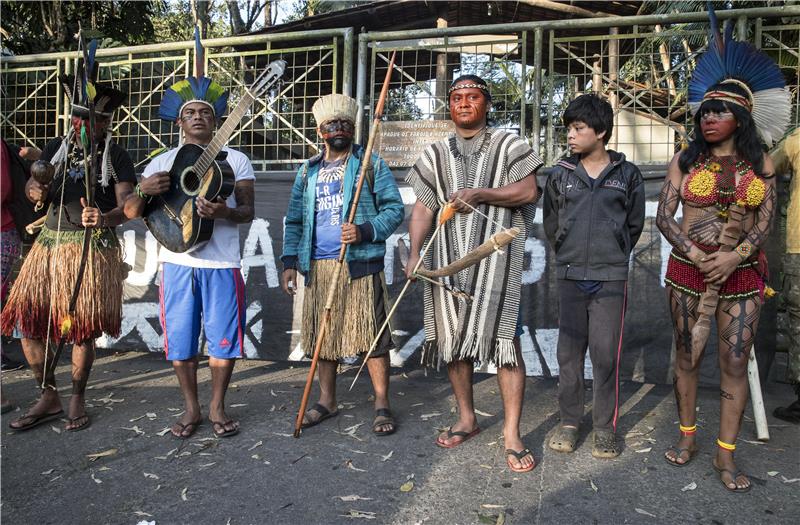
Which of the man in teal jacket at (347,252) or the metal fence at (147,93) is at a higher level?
the metal fence at (147,93)

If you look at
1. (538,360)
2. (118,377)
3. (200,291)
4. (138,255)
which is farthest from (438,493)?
(138,255)

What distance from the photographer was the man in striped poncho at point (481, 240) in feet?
10.5

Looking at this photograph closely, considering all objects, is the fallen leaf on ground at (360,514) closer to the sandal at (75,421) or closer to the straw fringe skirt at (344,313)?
the straw fringe skirt at (344,313)

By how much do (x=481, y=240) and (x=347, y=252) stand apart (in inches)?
36.3

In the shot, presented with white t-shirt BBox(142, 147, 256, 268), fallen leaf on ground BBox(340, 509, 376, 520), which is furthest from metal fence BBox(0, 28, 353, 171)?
fallen leaf on ground BBox(340, 509, 376, 520)

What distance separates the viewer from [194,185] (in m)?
3.59

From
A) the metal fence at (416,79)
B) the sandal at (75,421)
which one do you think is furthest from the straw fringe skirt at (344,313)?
the metal fence at (416,79)

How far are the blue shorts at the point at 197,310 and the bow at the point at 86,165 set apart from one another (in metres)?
0.50

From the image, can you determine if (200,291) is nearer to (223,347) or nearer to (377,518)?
(223,347)

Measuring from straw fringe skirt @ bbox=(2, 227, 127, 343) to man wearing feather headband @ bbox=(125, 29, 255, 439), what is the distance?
51cm

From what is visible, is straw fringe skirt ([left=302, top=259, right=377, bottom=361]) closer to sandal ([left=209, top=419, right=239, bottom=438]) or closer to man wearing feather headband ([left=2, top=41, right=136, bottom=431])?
sandal ([left=209, top=419, right=239, bottom=438])

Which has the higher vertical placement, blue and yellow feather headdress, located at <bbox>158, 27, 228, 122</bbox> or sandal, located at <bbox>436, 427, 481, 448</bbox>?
blue and yellow feather headdress, located at <bbox>158, 27, 228, 122</bbox>

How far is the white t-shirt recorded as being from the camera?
357 centimetres


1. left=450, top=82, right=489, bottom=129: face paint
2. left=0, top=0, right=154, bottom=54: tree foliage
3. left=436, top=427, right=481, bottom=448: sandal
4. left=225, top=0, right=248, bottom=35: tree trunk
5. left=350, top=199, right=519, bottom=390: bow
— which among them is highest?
left=225, top=0, right=248, bottom=35: tree trunk
